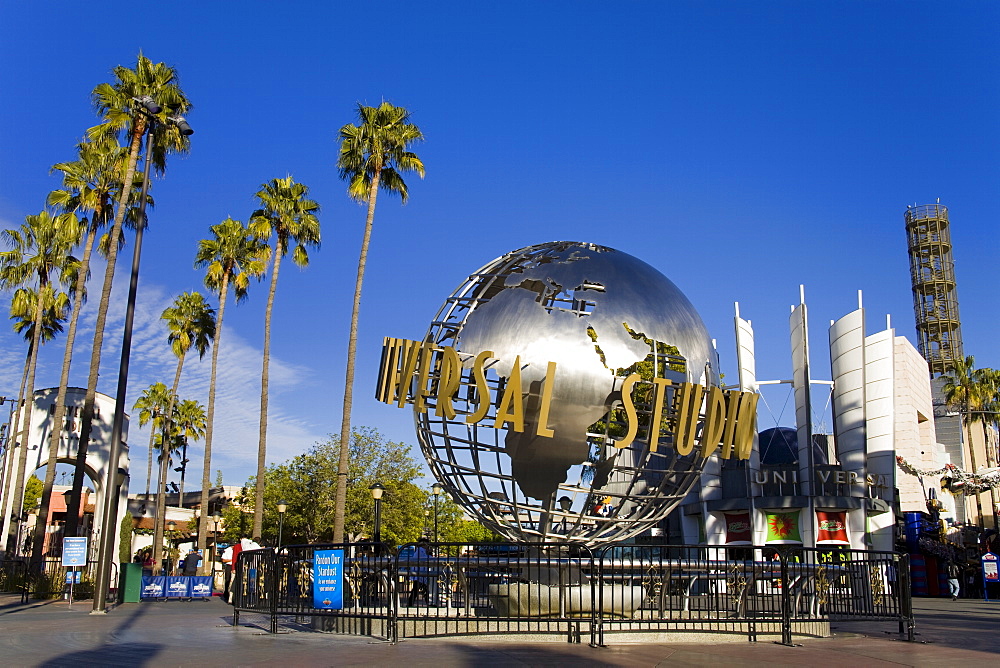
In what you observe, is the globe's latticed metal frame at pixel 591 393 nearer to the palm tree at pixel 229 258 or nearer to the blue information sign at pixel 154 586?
the blue information sign at pixel 154 586

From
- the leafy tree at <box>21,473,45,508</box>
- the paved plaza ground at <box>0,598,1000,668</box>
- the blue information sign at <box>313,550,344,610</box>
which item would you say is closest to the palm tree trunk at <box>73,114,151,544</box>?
the paved plaza ground at <box>0,598,1000,668</box>

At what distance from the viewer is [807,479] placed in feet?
129

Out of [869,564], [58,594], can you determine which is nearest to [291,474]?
[58,594]

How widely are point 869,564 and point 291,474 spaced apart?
34.5 meters

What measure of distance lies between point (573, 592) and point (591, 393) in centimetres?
274

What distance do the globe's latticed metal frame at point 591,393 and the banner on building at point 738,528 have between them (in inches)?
1300

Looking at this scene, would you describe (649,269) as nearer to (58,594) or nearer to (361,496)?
(58,594)

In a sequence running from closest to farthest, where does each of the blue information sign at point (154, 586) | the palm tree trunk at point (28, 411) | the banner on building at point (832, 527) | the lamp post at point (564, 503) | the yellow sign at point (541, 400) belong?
the yellow sign at point (541, 400) → the lamp post at point (564, 503) → the blue information sign at point (154, 586) → the palm tree trunk at point (28, 411) → the banner on building at point (832, 527)

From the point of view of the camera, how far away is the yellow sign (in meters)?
10.9

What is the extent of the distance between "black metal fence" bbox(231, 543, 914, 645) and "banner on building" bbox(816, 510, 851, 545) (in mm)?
28028

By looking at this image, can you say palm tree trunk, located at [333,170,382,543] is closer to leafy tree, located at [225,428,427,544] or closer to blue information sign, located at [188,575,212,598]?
blue information sign, located at [188,575,212,598]

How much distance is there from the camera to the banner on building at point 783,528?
4053cm

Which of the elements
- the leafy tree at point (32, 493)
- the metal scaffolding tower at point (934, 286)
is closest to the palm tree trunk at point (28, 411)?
the leafy tree at point (32, 493)

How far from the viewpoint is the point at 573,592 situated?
11.5m
